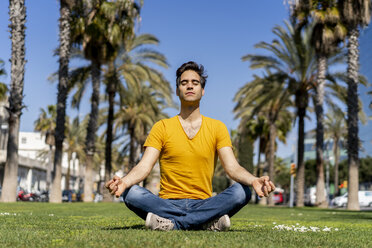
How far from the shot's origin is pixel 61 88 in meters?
23.1

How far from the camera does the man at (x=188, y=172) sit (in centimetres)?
438

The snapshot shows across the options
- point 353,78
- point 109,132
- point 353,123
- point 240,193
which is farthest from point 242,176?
point 109,132

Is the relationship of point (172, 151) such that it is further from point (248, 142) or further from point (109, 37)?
point (248, 142)

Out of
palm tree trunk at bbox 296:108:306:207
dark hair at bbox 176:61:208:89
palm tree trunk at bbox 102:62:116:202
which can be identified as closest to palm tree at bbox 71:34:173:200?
palm tree trunk at bbox 102:62:116:202

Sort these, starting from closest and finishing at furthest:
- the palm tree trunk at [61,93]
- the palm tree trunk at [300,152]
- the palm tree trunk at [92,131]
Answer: the palm tree trunk at [61,93] < the palm tree trunk at [300,152] < the palm tree trunk at [92,131]

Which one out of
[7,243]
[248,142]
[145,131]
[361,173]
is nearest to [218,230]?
[7,243]

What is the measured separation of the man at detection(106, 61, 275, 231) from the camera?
438 centimetres

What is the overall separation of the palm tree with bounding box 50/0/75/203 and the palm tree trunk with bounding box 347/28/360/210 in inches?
528

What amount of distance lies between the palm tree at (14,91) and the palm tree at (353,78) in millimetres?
14710

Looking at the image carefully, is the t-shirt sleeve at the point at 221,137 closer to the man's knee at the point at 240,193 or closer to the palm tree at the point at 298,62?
the man's knee at the point at 240,193

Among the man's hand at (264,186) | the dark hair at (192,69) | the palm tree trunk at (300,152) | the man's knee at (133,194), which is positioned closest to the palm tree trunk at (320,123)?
the palm tree trunk at (300,152)

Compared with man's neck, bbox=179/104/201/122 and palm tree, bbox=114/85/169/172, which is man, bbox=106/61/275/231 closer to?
man's neck, bbox=179/104/201/122

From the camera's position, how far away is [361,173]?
7438 centimetres

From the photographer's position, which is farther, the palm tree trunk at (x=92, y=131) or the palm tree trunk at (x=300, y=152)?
the palm tree trunk at (x=92, y=131)
